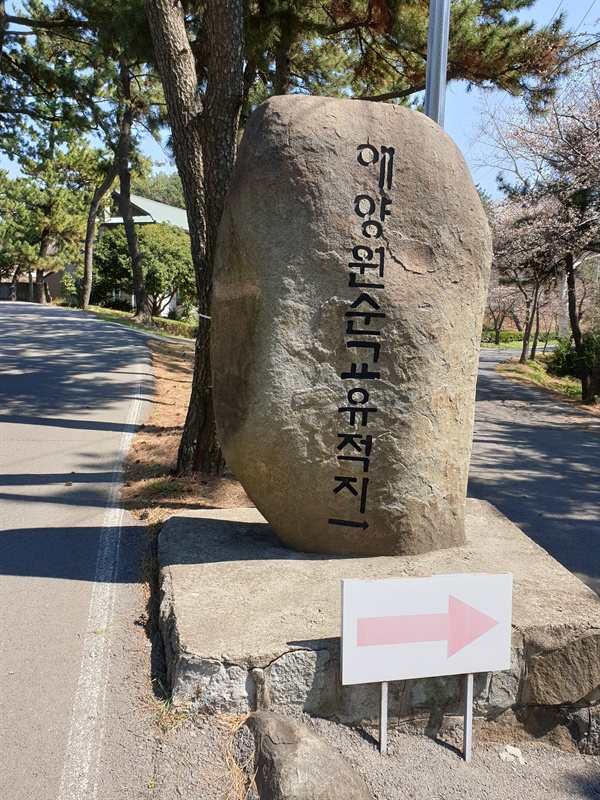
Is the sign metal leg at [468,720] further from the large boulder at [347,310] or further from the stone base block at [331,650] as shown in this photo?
the large boulder at [347,310]

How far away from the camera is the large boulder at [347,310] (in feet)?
11.8

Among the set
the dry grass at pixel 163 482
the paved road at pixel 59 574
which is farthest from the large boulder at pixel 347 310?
the dry grass at pixel 163 482

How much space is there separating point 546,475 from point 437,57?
473 centimetres

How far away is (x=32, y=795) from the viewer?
2.47 metres

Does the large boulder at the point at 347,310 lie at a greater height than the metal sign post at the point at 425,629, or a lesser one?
greater

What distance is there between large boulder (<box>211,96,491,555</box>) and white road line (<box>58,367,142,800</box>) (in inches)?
45.2

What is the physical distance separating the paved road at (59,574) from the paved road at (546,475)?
3.43m

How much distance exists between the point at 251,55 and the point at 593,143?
26.3ft

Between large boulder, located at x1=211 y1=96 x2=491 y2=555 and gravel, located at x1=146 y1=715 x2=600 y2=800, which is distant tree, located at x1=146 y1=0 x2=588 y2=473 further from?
gravel, located at x1=146 y1=715 x2=600 y2=800

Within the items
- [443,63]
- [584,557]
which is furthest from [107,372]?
[584,557]

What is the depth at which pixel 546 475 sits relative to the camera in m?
7.93

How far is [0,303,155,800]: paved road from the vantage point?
271 centimetres

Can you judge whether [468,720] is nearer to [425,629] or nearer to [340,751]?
[425,629]

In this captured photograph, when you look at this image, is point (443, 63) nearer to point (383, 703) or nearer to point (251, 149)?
point (251, 149)
